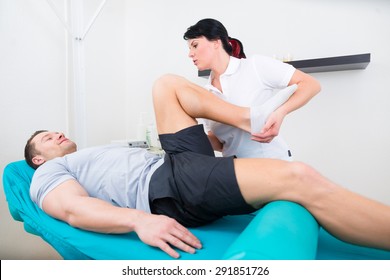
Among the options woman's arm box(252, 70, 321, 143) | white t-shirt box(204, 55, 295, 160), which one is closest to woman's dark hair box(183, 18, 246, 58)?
white t-shirt box(204, 55, 295, 160)

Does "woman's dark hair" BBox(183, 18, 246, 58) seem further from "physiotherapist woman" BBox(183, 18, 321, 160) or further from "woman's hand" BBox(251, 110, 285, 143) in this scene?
"woman's hand" BBox(251, 110, 285, 143)

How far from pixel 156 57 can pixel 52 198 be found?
1.64m

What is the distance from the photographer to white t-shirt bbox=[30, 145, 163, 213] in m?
0.92

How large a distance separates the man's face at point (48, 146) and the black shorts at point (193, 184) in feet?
1.79

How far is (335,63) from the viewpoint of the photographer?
1.51 m

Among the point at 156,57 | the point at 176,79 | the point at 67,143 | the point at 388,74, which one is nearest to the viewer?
the point at 176,79

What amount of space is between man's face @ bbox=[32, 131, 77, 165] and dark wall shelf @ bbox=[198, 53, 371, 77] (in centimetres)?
127

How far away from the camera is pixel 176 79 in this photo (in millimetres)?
967

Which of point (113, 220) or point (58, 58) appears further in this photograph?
point (58, 58)

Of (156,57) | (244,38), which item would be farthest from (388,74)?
(156,57)

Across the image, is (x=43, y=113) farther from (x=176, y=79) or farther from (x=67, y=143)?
(x=176, y=79)

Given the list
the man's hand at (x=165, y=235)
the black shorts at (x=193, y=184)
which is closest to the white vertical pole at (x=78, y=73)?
the black shorts at (x=193, y=184)

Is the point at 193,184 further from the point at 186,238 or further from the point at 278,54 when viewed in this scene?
the point at 278,54

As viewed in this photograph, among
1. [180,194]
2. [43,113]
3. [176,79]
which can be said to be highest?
[176,79]
